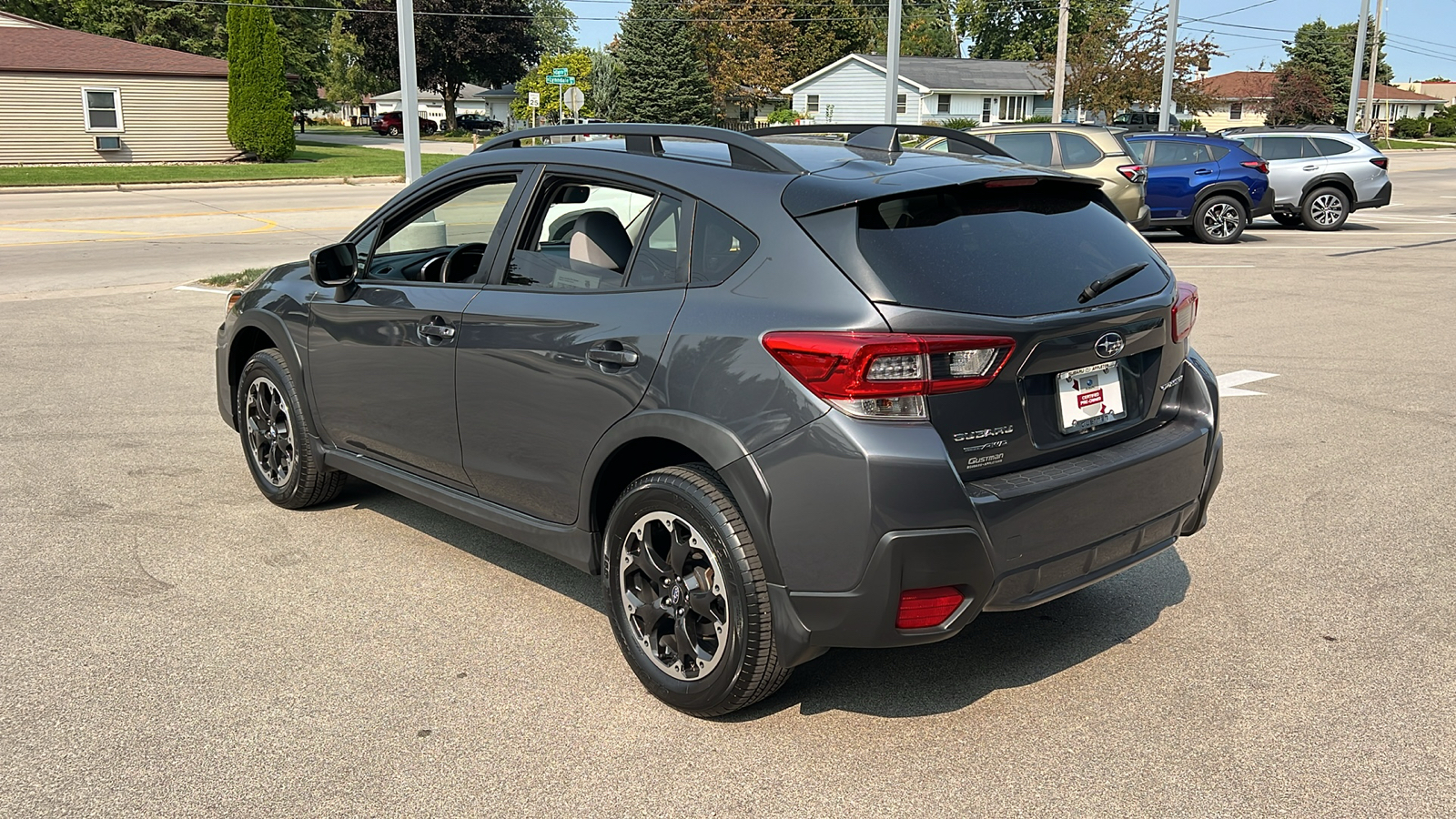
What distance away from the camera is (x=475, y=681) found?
391cm

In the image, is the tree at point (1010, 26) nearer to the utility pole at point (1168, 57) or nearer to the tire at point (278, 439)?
the utility pole at point (1168, 57)

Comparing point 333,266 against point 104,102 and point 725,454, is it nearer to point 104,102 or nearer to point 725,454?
point 725,454

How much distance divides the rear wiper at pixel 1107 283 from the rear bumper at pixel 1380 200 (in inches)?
779

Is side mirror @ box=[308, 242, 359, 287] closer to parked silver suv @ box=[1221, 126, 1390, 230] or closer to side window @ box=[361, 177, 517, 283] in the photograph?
side window @ box=[361, 177, 517, 283]

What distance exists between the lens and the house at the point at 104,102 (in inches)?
1375

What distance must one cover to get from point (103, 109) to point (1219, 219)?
3180 cm

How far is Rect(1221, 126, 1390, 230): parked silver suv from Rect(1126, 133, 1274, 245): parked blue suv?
2108mm

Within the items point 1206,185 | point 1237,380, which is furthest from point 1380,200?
point 1237,380

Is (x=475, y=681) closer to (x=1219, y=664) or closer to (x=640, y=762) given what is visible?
(x=640, y=762)

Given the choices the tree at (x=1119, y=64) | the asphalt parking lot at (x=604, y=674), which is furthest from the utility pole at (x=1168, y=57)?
the asphalt parking lot at (x=604, y=674)

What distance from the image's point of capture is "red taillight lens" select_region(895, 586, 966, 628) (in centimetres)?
327

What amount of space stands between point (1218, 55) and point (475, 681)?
145 ft

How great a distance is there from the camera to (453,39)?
71812mm

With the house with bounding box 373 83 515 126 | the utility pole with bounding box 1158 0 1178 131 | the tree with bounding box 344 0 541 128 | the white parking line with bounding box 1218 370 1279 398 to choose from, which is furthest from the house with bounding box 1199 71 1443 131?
the white parking line with bounding box 1218 370 1279 398
